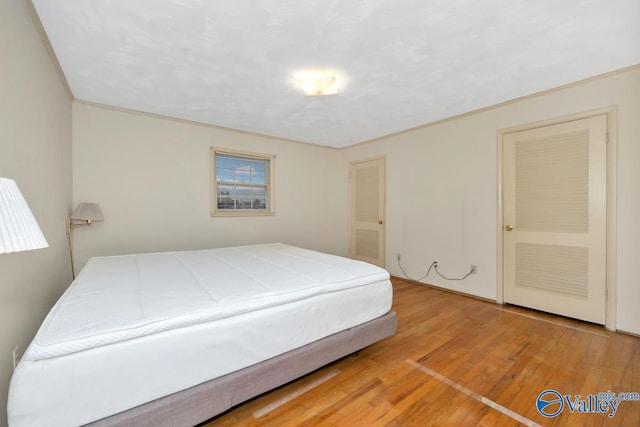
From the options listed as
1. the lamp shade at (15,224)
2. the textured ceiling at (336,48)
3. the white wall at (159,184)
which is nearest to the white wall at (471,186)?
the textured ceiling at (336,48)

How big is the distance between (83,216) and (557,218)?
5.08 m

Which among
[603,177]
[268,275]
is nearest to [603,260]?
[603,177]

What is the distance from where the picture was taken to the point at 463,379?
177cm

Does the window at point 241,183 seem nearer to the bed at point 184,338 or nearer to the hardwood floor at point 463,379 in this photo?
the bed at point 184,338

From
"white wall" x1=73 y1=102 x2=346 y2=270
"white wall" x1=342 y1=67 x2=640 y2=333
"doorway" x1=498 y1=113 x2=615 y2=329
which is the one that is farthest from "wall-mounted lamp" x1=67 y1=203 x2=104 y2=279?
"doorway" x1=498 y1=113 x2=615 y2=329

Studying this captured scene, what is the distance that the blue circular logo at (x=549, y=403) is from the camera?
1.49 meters

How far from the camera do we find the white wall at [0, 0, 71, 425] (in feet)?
4.29

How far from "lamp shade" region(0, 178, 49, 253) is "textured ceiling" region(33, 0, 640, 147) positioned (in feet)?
4.80

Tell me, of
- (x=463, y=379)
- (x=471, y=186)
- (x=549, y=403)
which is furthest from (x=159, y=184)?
(x=549, y=403)

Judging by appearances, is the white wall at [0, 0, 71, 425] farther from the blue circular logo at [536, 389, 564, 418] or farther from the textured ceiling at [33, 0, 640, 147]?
the blue circular logo at [536, 389, 564, 418]

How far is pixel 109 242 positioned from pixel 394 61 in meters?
3.75

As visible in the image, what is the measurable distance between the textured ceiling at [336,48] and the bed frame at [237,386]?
215 centimetres

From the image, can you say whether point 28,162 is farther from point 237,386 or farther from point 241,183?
point 241,183

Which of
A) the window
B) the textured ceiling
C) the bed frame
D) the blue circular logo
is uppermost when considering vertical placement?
the textured ceiling
